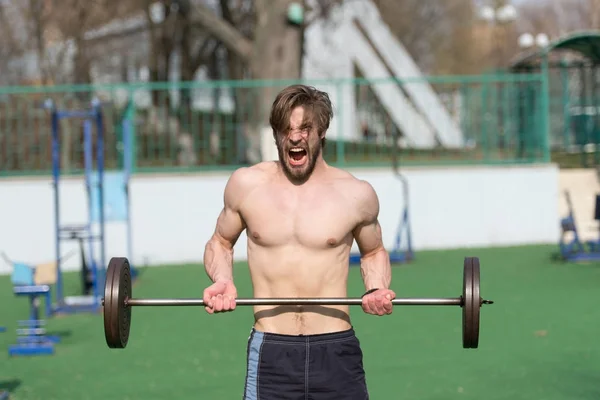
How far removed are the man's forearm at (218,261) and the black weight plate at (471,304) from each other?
1.00 m

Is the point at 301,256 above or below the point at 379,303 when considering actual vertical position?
above

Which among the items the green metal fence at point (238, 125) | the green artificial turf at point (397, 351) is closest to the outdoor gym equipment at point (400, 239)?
the green metal fence at point (238, 125)

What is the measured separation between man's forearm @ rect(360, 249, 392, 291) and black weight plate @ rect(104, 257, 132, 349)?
3.39ft

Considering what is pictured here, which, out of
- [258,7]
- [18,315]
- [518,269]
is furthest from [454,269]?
[258,7]

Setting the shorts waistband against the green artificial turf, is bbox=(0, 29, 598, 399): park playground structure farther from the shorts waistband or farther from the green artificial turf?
the shorts waistband

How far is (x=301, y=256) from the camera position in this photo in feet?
15.8

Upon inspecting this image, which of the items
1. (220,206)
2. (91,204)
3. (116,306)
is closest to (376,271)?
(116,306)

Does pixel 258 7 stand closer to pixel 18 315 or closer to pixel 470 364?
pixel 18 315

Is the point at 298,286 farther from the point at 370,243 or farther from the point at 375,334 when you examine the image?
the point at 375,334

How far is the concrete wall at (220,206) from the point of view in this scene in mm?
16172

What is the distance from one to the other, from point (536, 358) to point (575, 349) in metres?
0.51

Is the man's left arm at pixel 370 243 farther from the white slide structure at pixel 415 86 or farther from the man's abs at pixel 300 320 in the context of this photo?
the white slide structure at pixel 415 86

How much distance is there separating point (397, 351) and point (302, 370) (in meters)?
4.76

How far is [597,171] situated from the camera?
768 inches
